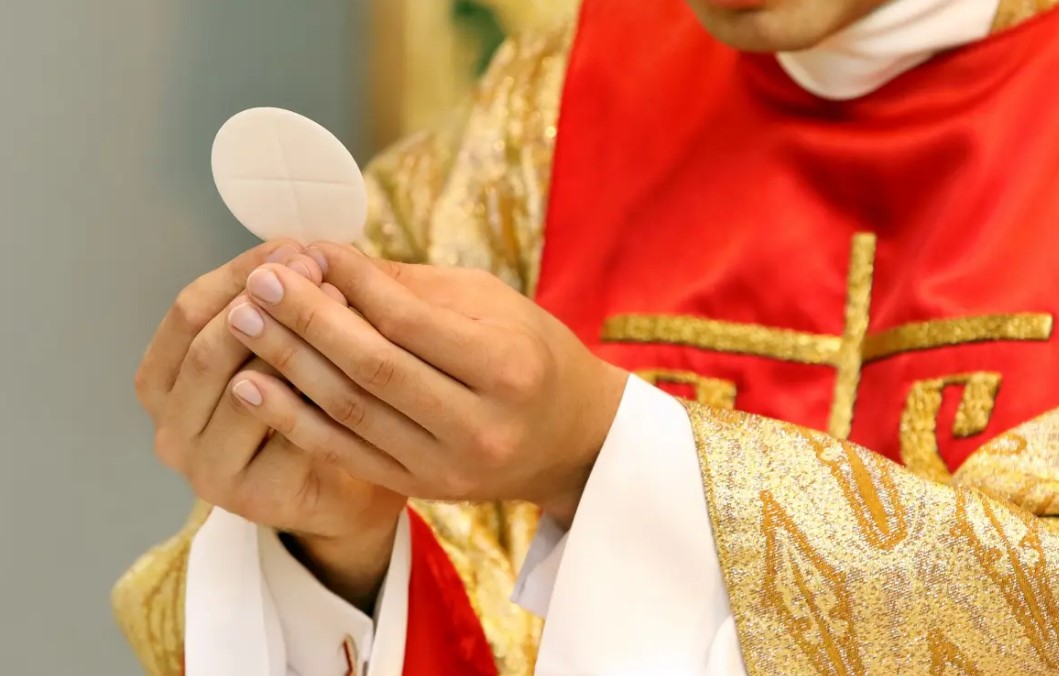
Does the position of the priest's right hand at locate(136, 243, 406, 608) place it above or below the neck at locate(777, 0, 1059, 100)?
below

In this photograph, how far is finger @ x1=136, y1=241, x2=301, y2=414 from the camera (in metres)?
0.63

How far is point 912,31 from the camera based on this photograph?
2.88 ft

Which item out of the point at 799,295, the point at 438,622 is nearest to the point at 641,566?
the point at 438,622

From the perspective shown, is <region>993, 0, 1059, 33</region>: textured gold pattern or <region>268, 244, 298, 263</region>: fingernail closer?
<region>268, 244, 298, 263</region>: fingernail

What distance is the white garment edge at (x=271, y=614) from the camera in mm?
787

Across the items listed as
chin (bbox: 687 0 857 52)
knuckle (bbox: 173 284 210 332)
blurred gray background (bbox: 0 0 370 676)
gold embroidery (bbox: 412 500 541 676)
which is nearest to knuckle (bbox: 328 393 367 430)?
knuckle (bbox: 173 284 210 332)

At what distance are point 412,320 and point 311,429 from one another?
86mm

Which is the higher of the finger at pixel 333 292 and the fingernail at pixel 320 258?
the fingernail at pixel 320 258

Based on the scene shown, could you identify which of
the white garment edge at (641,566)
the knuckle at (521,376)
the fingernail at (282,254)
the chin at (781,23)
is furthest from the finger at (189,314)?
the chin at (781,23)

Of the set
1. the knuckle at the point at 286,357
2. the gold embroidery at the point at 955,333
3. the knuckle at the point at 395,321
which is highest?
the gold embroidery at the point at 955,333

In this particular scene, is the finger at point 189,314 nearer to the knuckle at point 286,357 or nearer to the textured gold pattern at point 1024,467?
the knuckle at point 286,357

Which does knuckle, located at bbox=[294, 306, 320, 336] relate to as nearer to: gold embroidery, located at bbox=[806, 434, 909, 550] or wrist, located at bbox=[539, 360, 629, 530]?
wrist, located at bbox=[539, 360, 629, 530]

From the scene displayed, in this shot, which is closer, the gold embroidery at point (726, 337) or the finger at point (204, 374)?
the finger at point (204, 374)

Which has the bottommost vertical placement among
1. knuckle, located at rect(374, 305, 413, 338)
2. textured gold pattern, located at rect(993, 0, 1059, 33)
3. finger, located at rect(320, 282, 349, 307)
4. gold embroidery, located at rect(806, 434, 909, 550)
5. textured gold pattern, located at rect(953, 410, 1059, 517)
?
knuckle, located at rect(374, 305, 413, 338)
